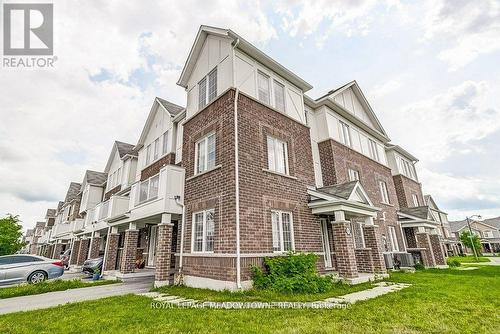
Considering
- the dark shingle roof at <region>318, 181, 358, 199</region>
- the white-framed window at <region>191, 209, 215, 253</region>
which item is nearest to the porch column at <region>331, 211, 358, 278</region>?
the dark shingle roof at <region>318, 181, 358, 199</region>

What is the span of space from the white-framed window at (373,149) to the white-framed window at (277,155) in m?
11.0

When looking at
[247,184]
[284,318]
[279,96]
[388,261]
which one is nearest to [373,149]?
[388,261]

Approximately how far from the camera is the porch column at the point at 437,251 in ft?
64.4

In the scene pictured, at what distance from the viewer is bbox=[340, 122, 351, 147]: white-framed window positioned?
1733 centimetres

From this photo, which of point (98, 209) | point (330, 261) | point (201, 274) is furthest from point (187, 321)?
point (98, 209)

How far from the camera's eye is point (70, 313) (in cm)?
699

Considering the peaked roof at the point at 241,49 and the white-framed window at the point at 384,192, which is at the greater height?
the peaked roof at the point at 241,49

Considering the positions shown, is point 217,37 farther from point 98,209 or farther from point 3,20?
point 98,209

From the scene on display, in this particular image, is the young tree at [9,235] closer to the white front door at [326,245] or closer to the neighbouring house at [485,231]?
the white front door at [326,245]

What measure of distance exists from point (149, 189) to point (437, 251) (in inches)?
869

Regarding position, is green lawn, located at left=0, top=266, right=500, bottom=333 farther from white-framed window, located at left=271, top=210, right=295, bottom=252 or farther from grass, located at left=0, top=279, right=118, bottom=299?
grass, located at left=0, top=279, right=118, bottom=299

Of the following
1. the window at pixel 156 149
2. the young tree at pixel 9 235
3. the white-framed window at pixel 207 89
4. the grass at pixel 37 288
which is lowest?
the grass at pixel 37 288

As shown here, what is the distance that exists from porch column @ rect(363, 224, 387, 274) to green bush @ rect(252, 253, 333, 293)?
15.9 ft

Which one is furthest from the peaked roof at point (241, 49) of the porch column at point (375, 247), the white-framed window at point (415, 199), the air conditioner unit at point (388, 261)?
the white-framed window at point (415, 199)
